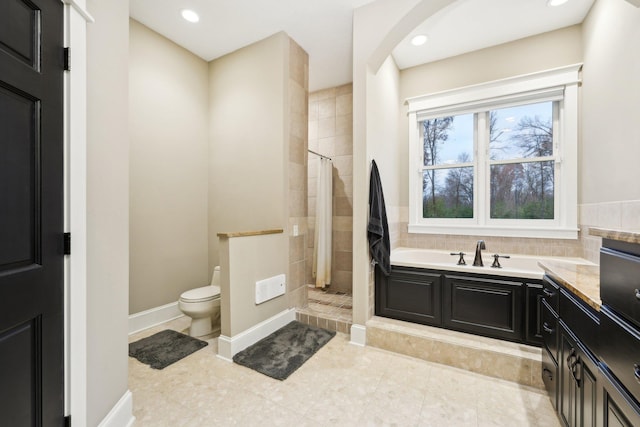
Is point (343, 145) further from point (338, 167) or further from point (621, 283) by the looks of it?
point (621, 283)

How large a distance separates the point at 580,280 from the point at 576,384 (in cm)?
49

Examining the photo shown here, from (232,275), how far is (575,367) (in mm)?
2124

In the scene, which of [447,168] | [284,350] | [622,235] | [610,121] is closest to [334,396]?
[284,350]

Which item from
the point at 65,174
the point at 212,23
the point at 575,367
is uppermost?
the point at 212,23

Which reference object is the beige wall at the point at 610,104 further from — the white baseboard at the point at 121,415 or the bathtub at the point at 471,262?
the white baseboard at the point at 121,415

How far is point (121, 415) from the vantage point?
1.48m

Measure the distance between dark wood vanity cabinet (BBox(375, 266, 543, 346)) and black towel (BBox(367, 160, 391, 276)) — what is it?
0.19m

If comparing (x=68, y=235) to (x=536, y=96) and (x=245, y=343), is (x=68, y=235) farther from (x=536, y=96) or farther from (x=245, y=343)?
(x=536, y=96)

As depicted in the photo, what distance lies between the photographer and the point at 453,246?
329cm

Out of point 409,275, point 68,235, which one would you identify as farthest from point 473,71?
point 68,235

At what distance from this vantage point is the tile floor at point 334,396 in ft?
5.31

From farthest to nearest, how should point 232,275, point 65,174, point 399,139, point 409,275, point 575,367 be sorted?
point 399,139
point 409,275
point 232,275
point 575,367
point 65,174

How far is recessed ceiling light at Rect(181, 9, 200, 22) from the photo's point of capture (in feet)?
8.43

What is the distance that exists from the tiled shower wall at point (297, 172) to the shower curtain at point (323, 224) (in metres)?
0.51
